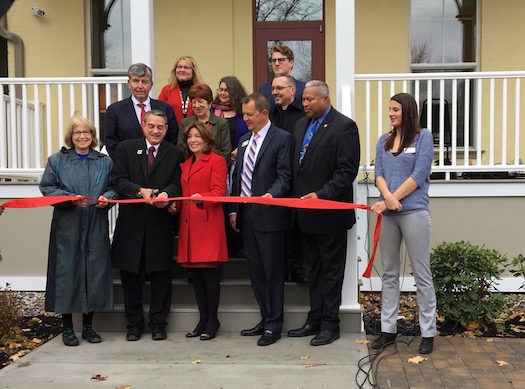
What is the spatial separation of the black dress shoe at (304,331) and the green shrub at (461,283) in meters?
1.26

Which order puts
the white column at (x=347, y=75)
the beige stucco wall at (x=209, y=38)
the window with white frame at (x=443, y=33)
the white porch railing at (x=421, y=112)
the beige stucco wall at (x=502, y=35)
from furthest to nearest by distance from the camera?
the window with white frame at (x=443, y=33) < the beige stucco wall at (x=209, y=38) < the beige stucco wall at (x=502, y=35) < the white porch railing at (x=421, y=112) < the white column at (x=347, y=75)

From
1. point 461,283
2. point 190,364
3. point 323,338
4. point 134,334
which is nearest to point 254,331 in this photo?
point 323,338

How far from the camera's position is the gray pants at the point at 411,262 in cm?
562

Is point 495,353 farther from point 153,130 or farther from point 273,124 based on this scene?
point 153,130

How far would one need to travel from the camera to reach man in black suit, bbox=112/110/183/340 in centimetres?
617

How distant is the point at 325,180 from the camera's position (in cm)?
602

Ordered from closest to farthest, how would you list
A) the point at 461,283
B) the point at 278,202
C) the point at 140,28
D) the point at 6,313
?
1. the point at 278,202
2. the point at 461,283
3. the point at 6,313
4. the point at 140,28

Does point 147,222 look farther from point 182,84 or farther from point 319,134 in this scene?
point 319,134

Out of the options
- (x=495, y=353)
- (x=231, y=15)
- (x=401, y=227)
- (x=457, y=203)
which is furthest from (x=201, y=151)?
(x=231, y=15)

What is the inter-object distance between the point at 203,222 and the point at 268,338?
117cm

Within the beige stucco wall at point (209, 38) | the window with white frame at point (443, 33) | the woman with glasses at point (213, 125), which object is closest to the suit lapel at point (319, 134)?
the woman with glasses at point (213, 125)

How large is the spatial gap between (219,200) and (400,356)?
198 centimetres

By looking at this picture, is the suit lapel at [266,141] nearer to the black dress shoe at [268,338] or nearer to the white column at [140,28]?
the black dress shoe at [268,338]

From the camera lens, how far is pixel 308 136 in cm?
617
